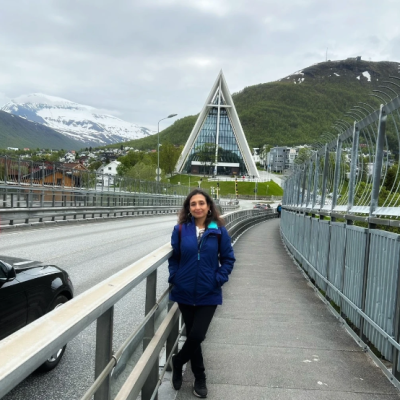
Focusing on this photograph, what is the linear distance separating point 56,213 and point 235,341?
16.8 m

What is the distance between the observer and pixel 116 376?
2.43m

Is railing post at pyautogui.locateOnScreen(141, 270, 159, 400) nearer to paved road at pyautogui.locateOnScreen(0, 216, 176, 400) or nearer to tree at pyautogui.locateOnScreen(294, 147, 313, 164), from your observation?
paved road at pyautogui.locateOnScreen(0, 216, 176, 400)

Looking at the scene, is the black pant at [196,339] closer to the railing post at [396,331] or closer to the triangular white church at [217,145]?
the railing post at [396,331]

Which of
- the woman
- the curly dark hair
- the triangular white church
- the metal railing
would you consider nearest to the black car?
the woman

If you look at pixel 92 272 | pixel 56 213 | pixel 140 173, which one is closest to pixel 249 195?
pixel 140 173

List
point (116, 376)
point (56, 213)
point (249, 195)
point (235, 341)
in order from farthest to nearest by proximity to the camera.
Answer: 1. point (249, 195)
2. point (56, 213)
3. point (235, 341)
4. point (116, 376)

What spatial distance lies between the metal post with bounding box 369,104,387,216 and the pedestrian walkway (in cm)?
166

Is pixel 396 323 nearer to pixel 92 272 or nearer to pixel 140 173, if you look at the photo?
pixel 92 272

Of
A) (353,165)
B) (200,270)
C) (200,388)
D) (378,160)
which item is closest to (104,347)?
(200,270)

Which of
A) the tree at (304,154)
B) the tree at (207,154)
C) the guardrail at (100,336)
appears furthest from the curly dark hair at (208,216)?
the tree at (207,154)

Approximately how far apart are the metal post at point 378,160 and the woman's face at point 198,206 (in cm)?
221

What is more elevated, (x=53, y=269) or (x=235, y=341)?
(x=53, y=269)

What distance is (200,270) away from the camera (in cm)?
406

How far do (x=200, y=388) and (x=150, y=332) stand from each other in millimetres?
911
